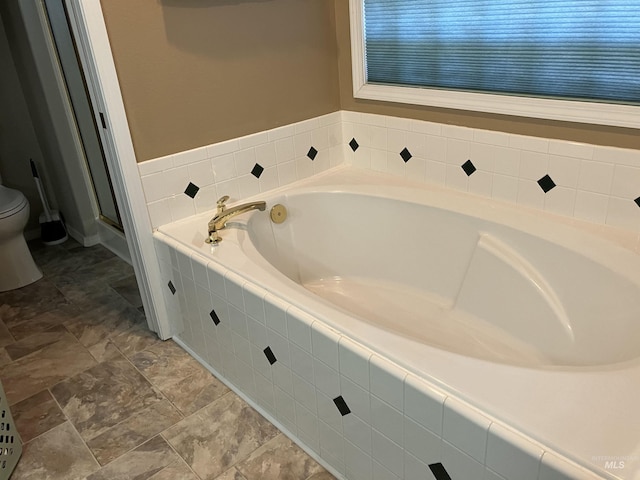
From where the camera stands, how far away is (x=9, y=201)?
9.30ft

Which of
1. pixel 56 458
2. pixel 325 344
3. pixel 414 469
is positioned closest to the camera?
pixel 414 469

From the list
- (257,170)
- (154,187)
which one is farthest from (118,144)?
(257,170)

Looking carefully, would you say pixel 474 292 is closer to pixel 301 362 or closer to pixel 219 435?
pixel 301 362

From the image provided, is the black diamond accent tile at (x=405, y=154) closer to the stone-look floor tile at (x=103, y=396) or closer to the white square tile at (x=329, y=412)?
the white square tile at (x=329, y=412)

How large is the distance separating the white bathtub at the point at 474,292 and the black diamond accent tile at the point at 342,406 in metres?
0.21

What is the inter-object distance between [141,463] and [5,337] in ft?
3.83

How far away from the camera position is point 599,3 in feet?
5.15

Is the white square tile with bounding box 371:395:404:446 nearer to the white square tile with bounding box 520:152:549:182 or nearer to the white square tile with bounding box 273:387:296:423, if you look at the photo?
the white square tile with bounding box 273:387:296:423

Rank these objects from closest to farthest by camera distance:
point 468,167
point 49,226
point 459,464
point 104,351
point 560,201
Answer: point 459,464
point 560,201
point 468,167
point 104,351
point 49,226

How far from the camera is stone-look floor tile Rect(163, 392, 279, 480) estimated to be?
164cm

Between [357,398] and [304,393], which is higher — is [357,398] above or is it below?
above

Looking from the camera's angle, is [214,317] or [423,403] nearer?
[423,403]

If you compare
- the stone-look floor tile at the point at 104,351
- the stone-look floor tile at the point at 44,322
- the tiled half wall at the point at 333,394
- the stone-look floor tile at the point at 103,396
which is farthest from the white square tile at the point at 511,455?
the stone-look floor tile at the point at 44,322

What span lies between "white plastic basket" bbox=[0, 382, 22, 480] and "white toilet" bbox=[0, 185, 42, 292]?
1355 millimetres
